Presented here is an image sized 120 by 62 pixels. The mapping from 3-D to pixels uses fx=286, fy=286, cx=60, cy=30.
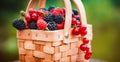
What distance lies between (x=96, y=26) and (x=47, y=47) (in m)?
1.00

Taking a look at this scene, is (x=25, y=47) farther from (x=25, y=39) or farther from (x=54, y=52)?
(x=54, y=52)

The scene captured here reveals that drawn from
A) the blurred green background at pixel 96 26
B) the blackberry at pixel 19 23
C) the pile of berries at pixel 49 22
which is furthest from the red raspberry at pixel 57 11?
the blurred green background at pixel 96 26

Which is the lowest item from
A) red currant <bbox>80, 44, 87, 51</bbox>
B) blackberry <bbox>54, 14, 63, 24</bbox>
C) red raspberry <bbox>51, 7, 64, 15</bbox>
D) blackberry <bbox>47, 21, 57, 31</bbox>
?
red currant <bbox>80, 44, 87, 51</bbox>

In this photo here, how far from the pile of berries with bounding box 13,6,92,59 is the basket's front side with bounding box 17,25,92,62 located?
0.02 meters

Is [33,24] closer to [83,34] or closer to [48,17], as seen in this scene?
[48,17]

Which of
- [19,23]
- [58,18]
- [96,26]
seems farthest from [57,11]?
[96,26]

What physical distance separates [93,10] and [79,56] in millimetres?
859

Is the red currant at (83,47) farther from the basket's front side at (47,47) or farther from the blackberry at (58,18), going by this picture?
the blackberry at (58,18)

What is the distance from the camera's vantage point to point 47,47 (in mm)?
1083

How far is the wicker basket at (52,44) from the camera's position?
1.08m

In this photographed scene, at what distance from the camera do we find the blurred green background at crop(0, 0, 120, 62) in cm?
A: 194

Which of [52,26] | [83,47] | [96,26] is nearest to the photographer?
[52,26]

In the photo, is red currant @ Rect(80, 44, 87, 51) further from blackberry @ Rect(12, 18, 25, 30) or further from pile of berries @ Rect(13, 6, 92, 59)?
blackberry @ Rect(12, 18, 25, 30)


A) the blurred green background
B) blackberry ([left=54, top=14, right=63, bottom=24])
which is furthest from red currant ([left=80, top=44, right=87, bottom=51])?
the blurred green background
